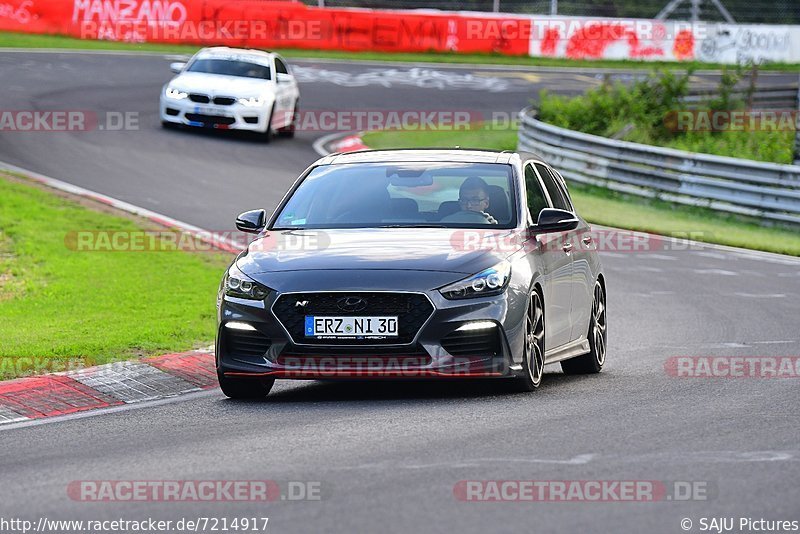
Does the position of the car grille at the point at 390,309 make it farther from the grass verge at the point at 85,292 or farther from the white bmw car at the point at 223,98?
the white bmw car at the point at 223,98

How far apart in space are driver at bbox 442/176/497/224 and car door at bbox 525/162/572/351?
0.36 meters

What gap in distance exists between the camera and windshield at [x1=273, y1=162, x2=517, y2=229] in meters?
10.3

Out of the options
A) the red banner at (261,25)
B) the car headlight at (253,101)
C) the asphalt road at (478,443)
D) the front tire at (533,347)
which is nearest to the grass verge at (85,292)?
the asphalt road at (478,443)

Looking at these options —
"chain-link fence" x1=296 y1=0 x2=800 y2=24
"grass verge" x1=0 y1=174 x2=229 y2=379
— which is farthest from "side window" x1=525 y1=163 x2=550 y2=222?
"chain-link fence" x1=296 y1=0 x2=800 y2=24

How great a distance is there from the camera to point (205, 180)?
24000 mm

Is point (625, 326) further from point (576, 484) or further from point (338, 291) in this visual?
point (576, 484)

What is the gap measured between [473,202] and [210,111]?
19.0 m

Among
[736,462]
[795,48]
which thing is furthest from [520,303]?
[795,48]

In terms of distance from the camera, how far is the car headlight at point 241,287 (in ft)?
30.9

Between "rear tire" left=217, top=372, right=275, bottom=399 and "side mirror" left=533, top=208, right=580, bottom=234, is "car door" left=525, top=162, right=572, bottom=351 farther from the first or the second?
"rear tire" left=217, top=372, right=275, bottom=399

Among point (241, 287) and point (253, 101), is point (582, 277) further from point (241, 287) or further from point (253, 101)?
point (253, 101)

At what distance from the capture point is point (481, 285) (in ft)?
30.5

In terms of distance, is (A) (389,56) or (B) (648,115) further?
(A) (389,56)

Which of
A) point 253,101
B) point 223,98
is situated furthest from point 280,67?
point 223,98
